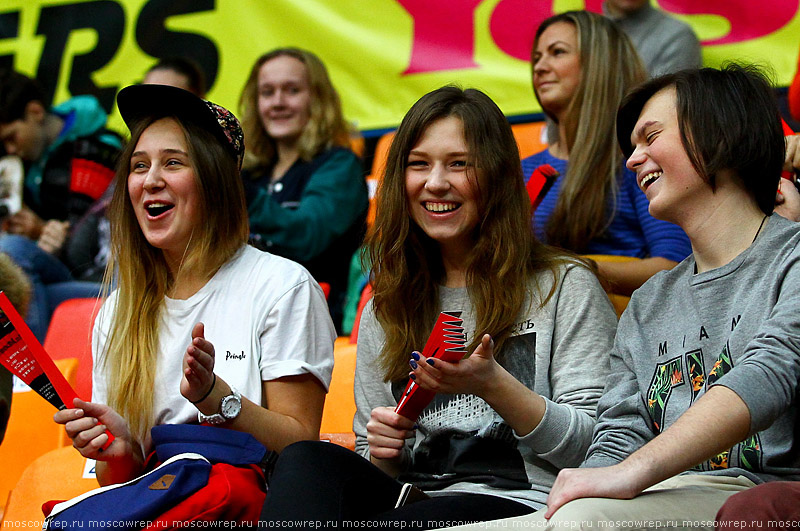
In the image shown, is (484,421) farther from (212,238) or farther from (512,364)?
(212,238)

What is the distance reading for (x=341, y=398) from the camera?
2.49 m

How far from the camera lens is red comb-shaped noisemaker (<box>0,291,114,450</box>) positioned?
176cm

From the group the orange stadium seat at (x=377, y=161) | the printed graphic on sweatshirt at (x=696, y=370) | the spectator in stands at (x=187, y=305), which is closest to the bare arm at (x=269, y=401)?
the spectator in stands at (x=187, y=305)

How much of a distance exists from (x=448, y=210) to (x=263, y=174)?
4.90 feet

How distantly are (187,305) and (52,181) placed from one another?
2216 mm

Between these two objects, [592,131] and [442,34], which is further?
[442,34]

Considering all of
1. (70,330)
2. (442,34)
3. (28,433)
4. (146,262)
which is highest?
(442,34)

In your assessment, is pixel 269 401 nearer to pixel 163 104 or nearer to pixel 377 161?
pixel 163 104

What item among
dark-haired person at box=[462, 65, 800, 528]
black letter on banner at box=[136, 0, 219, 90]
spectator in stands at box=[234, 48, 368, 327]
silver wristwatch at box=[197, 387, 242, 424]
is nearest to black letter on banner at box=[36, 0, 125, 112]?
black letter on banner at box=[136, 0, 219, 90]

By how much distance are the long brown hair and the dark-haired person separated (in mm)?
270

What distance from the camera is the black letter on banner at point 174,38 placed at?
13.8ft

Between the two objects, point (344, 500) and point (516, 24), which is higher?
point (516, 24)

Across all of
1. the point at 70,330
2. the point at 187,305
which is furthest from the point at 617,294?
the point at 70,330

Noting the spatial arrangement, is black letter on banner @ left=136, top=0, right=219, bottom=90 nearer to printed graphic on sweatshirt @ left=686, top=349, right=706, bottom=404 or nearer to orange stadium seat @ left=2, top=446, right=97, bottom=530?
orange stadium seat @ left=2, top=446, right=97, bottom=530
